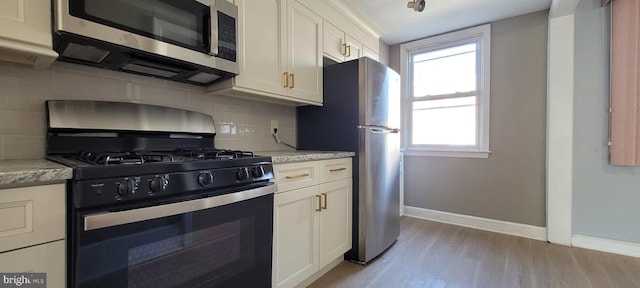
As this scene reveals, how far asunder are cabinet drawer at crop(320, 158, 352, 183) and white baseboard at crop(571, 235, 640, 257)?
86.6 inches

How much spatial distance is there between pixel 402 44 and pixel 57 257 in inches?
142

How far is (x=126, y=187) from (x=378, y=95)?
179 centimetres

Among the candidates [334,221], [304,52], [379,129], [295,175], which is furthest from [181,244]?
[379,129]

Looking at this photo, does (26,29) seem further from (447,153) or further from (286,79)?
(447,153)

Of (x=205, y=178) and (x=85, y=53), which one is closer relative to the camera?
(x=205, y=178)

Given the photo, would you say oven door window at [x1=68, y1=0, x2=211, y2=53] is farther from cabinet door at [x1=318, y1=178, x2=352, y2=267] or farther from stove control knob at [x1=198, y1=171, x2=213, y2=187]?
cabinet door at [x1=318, y1=178, x2=352, y2=267]

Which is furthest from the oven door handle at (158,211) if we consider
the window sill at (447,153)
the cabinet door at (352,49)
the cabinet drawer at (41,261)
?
the window sill at (447,153)

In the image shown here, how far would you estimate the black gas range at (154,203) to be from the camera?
800mm

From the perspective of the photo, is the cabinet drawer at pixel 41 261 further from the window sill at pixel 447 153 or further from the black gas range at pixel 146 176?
the window sill at pixel 447 153

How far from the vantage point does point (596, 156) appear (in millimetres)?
2357

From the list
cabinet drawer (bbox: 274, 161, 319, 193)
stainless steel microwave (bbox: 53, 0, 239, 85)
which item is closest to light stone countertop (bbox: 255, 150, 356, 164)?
cabinet drawer (bbox: 274, 161, 319, 193)

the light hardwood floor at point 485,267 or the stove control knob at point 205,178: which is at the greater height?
the stove control knob at point 205,178

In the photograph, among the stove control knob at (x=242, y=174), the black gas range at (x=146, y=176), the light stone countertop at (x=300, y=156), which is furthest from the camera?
the light stone countertop at (x=300, y=156)

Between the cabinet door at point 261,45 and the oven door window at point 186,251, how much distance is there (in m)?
0.75
